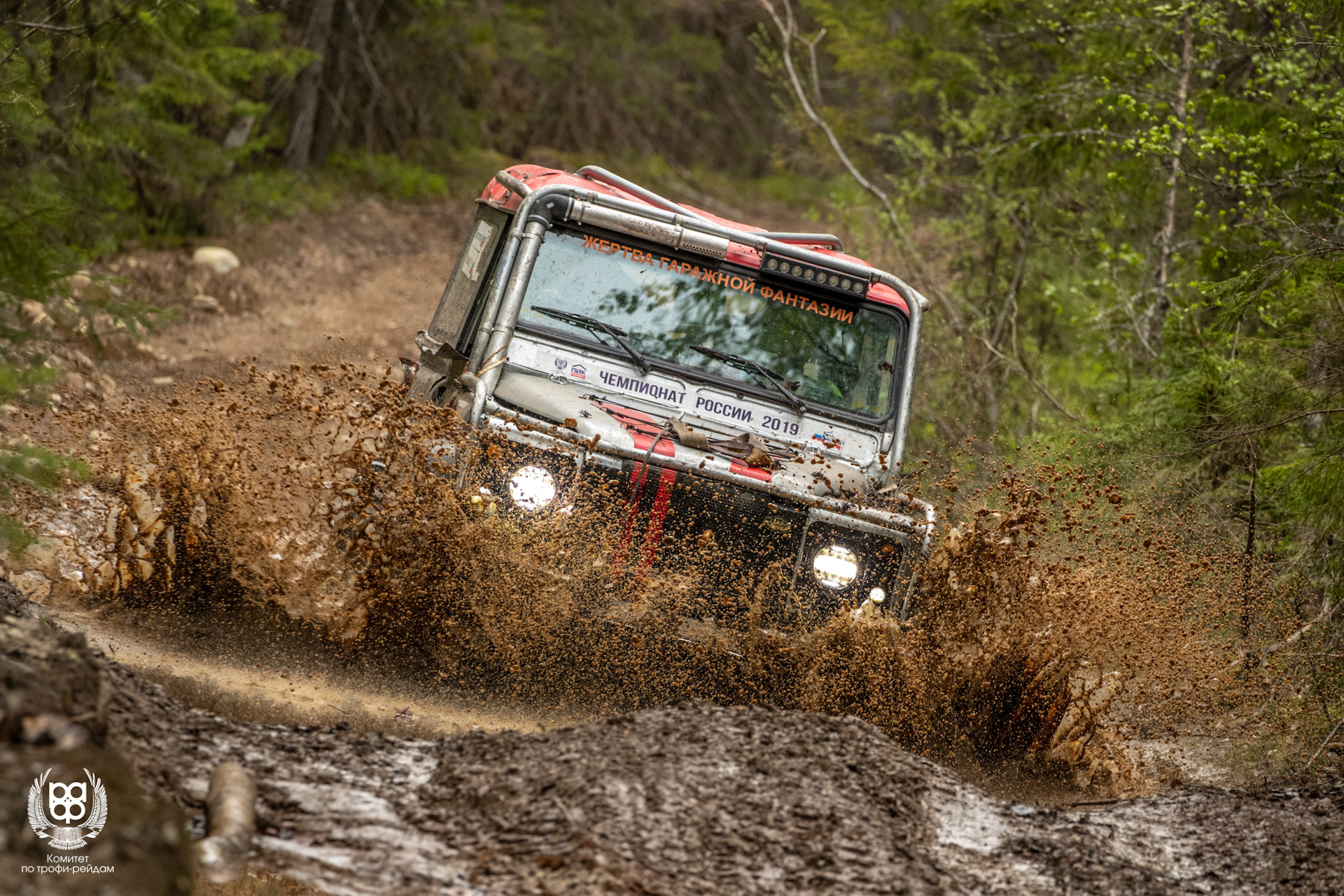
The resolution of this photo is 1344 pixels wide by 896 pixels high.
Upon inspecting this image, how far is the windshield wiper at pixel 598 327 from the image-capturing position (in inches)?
247

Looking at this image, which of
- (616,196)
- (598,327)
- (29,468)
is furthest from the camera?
(616,196)

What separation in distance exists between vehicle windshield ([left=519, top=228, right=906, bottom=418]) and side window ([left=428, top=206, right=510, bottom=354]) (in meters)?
0.48

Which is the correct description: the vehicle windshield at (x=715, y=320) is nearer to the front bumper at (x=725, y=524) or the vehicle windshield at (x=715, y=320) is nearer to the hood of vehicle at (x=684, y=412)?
the hood of vehicle at (x=684, y=412)

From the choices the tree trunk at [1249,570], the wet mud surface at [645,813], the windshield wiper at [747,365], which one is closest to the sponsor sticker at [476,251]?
the windshield wiper at [747,365]

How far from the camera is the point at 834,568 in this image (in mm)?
5547

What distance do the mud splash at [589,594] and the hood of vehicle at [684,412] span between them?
53cm

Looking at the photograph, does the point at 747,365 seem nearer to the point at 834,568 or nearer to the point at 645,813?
the point at 834,568

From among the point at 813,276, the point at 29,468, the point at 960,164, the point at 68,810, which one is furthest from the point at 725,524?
the point at 960,164

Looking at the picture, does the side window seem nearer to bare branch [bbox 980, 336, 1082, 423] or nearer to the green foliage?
the green foliage

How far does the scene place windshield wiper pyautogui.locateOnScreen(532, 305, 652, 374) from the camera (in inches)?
247

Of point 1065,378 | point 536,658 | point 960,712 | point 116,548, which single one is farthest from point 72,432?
point 1065,378

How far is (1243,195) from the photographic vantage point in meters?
10.8

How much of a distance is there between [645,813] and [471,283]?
155 inches

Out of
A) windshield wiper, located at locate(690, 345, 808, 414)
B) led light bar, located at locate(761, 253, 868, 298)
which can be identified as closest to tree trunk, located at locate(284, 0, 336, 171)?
led light bar, located at locate(761, 253, 868, 298)
